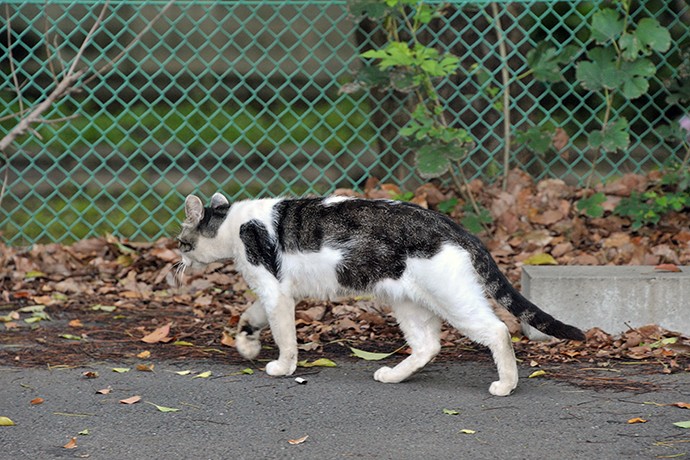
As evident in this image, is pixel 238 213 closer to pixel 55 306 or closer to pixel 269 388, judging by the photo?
pixel 269 388

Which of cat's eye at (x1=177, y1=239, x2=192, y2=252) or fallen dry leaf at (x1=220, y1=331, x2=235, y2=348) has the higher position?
cat's eye at (x1=177, y1=239, x2=192, y2=252)

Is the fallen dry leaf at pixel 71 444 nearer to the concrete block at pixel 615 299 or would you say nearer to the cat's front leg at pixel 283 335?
the cat's front leg at pixel 283 335

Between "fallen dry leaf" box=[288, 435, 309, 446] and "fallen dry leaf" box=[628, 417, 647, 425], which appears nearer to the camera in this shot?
"fallen dry leaf" box=[288, 435, 309, 446]

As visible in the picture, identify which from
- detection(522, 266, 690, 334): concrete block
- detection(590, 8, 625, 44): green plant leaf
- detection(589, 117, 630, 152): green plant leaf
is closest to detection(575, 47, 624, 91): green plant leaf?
detection(590, 8, 625, 44): green plant leaf

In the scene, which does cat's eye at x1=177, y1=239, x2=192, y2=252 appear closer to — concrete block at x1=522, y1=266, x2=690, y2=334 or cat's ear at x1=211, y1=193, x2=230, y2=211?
cat's ear at x1=211, y1=193, x2=230, y2=211

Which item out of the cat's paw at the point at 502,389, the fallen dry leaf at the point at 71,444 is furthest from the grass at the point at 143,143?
the fallen dry leaf at the point at 71,444

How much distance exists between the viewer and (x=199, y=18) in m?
Answer: 7.70

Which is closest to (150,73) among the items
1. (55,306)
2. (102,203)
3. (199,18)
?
(199,18)

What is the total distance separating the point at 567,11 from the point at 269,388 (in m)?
4.03

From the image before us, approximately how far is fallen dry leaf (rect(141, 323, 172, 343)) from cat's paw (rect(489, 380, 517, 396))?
199 centimetres

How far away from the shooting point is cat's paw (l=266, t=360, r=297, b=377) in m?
4.90

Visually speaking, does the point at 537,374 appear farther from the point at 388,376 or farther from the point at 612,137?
the point at 612,137

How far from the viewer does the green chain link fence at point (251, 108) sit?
732 cm

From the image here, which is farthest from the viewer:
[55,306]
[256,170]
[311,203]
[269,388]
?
[256,170]
